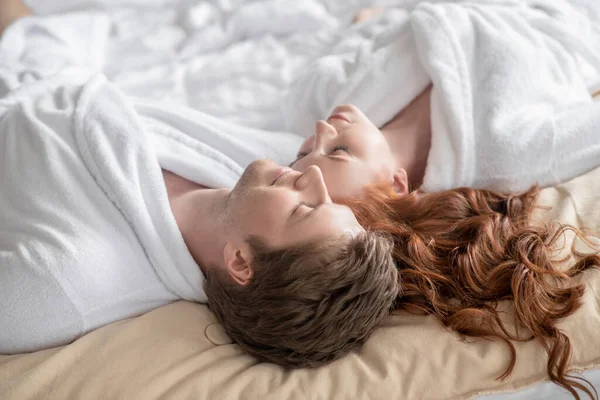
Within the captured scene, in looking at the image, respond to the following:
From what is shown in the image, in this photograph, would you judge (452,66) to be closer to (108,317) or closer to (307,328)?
(307,328)

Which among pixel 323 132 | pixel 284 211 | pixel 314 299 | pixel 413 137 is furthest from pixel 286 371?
pixel 413 137

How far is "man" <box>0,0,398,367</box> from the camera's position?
0.96 metres

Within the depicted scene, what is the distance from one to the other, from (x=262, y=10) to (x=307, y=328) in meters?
1.12

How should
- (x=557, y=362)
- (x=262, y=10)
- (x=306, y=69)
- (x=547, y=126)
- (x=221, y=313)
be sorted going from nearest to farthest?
(x=557, y=362) → (x=221, y=313) → (x=547, y=126) → (x=306, y=69) → (x=262, y=10)

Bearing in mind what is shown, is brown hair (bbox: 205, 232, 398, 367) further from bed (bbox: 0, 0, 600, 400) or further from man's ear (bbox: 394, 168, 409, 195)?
man's ear (bbox: 394, 168, 409, 195)

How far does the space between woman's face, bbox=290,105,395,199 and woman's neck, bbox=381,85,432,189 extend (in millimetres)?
82

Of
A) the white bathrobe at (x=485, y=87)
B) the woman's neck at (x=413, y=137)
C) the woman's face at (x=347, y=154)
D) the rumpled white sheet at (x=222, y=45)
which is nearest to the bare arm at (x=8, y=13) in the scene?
the rumpled white sheet at (x=222, y=45)

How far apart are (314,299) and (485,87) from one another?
726mm

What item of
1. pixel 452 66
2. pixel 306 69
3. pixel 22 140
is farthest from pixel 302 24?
pixel 22 140

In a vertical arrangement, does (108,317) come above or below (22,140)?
below

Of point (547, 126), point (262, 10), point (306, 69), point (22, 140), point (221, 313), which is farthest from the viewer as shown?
point (262, 10)

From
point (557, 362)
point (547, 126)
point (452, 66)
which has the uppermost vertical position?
point (452, 66)

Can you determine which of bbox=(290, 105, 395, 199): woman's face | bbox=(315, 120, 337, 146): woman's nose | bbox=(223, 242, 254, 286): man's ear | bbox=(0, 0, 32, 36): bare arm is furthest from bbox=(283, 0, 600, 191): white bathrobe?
bbox=(0, 0, 32, 36): bare arm

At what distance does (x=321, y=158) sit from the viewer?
1.20m
